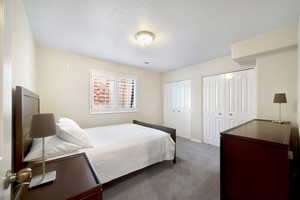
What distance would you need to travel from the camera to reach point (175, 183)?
6.48 feet

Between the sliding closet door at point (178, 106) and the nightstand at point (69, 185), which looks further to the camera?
the sliding closet door at point (178, 106)

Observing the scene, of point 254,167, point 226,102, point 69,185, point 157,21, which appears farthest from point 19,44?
point 226,102

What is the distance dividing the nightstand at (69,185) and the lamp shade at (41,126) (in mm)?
374

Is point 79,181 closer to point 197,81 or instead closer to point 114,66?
point 114,66

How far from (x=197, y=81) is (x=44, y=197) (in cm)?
401

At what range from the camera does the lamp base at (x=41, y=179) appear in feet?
3.01

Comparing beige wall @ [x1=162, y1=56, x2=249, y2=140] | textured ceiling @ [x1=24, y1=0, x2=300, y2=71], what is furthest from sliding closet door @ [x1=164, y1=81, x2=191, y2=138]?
textured ceiling @ [x1=24, y1=0, x2=300, y2=71]

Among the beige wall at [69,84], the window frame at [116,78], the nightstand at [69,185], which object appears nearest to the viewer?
the nightstand at [69,185]

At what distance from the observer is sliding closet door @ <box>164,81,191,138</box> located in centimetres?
427

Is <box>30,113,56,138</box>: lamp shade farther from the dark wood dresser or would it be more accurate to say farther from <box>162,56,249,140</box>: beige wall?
<box>162,56,249,140</box>: beige wall

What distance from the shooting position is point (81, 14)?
176cm

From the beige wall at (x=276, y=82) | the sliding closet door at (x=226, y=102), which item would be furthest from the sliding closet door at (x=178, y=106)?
the beige wall at (x=276, y=82)

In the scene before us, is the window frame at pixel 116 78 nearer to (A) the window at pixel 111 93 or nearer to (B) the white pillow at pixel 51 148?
(A) the window at pixel 111 93

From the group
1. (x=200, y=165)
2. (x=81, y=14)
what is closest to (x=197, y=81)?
(x=200, y=165)
